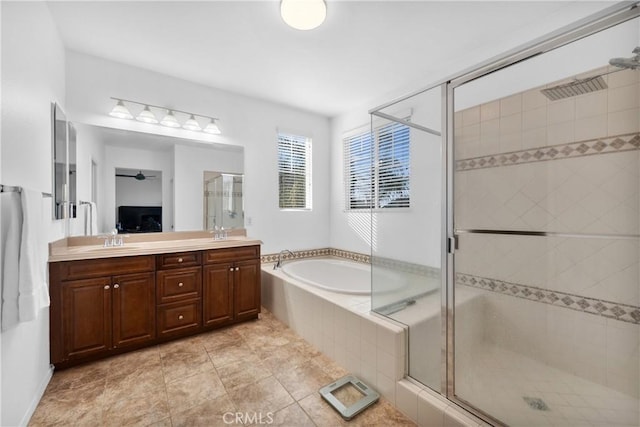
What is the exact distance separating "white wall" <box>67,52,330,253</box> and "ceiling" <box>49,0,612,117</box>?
151mm

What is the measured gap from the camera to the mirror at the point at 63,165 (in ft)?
6.38

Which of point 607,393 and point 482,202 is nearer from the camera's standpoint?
point 607,393

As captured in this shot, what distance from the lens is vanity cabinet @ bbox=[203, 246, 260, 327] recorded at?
2.54m

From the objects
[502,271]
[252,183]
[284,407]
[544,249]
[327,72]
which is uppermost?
[327,72]

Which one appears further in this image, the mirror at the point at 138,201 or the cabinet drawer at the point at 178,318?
the mirror at the point at 138,201

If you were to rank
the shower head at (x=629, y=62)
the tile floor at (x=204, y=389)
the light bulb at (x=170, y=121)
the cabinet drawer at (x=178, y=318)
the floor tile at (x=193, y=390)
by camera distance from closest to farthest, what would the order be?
the shower head at (x=629, y=62) < the tile floor at (x=204, y=389) < the floor tile at (x=193, y=390) < the cabinet drawer at (x=178, y=318) < the light bulb at (x=170, y=121)

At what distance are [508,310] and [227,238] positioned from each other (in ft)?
8.61

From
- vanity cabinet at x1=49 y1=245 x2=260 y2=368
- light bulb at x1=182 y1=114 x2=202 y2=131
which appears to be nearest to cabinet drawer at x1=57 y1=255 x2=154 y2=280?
vanity cabinet at x1=49 y1=245 x2=260 y2=368

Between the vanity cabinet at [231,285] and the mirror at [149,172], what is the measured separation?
591 mm

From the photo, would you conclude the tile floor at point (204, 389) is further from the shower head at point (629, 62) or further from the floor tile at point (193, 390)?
the shower head at point (629, 62)

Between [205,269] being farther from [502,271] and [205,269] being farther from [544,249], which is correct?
[544,249]

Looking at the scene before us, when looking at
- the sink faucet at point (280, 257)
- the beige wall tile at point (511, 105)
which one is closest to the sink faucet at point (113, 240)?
the sink faucet at point (280, 257)

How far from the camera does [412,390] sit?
1.57 metres

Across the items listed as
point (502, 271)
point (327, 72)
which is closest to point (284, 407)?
point (502, 271)
